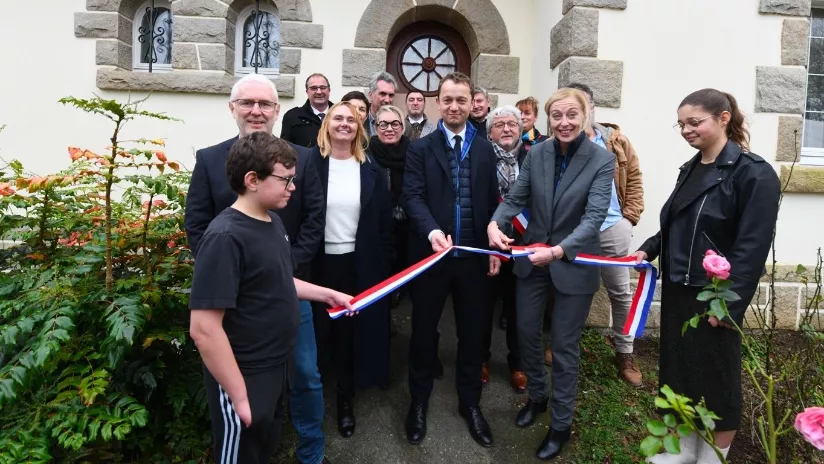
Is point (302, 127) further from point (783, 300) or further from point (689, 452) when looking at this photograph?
point (783, 300)

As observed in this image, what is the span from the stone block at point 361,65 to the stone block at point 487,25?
3.38 feet

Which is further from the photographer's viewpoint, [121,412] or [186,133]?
[186,133]

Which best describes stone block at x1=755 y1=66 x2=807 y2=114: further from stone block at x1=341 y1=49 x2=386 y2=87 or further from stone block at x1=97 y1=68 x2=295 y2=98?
stone block at x1=97 y1=68 x2=295 y2=98

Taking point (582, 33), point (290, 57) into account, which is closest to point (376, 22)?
point (290, 57)

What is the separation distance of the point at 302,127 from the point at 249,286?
278 centimetres

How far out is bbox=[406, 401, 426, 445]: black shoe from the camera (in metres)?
3.22

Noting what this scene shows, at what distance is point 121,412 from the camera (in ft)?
8.23

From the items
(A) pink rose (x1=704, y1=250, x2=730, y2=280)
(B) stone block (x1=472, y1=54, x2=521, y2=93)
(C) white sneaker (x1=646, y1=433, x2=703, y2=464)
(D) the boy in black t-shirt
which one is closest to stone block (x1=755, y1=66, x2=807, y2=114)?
(B) stone block (x1=472, y1=54, x2=521, y2=93)

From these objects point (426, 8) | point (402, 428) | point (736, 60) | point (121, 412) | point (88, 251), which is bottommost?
point (402, 428)

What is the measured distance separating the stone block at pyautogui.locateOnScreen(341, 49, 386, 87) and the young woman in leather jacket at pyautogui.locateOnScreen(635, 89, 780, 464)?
12.0 ft

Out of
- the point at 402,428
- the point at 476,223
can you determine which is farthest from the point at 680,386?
the point at 402,428

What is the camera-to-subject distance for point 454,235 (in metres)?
3.20

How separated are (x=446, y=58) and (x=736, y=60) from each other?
2.94m

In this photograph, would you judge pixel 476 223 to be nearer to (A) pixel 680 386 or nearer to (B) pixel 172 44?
(A) pixel 680 386
